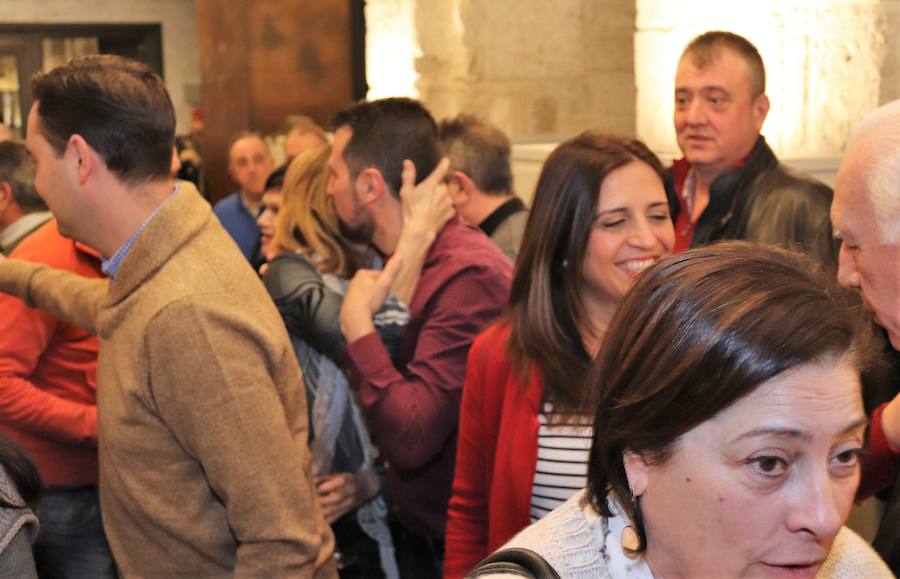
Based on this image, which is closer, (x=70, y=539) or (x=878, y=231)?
(x=878, y=231)

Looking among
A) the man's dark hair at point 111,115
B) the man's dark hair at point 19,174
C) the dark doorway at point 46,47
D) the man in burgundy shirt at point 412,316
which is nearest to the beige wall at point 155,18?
the dark doorway at point 46,47

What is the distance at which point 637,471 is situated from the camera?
4.20ft

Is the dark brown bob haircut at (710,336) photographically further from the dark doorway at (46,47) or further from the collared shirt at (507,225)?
the dark doorway at (46,47)

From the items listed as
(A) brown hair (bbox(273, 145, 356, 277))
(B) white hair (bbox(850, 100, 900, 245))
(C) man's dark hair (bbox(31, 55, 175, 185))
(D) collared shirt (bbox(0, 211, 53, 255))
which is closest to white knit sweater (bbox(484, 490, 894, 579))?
(B) white hair (bbox(850, 100, 900, 245))

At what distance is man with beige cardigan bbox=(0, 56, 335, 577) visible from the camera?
6.45 ft

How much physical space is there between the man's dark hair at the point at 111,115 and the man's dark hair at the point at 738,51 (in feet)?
6.54

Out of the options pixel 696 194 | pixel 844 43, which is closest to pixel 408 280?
pixel 696 194

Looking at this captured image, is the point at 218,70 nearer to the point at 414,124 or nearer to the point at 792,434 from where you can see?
the point at 414,124

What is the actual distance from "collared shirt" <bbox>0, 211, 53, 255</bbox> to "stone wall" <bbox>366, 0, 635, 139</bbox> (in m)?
3.50

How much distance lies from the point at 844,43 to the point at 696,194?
2.16 feet

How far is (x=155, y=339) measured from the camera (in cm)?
197

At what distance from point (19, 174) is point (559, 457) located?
2263 millimetres

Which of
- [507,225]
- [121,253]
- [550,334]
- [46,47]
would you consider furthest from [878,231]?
[46,47]

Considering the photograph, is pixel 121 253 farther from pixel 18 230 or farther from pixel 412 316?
pixel 18 230
